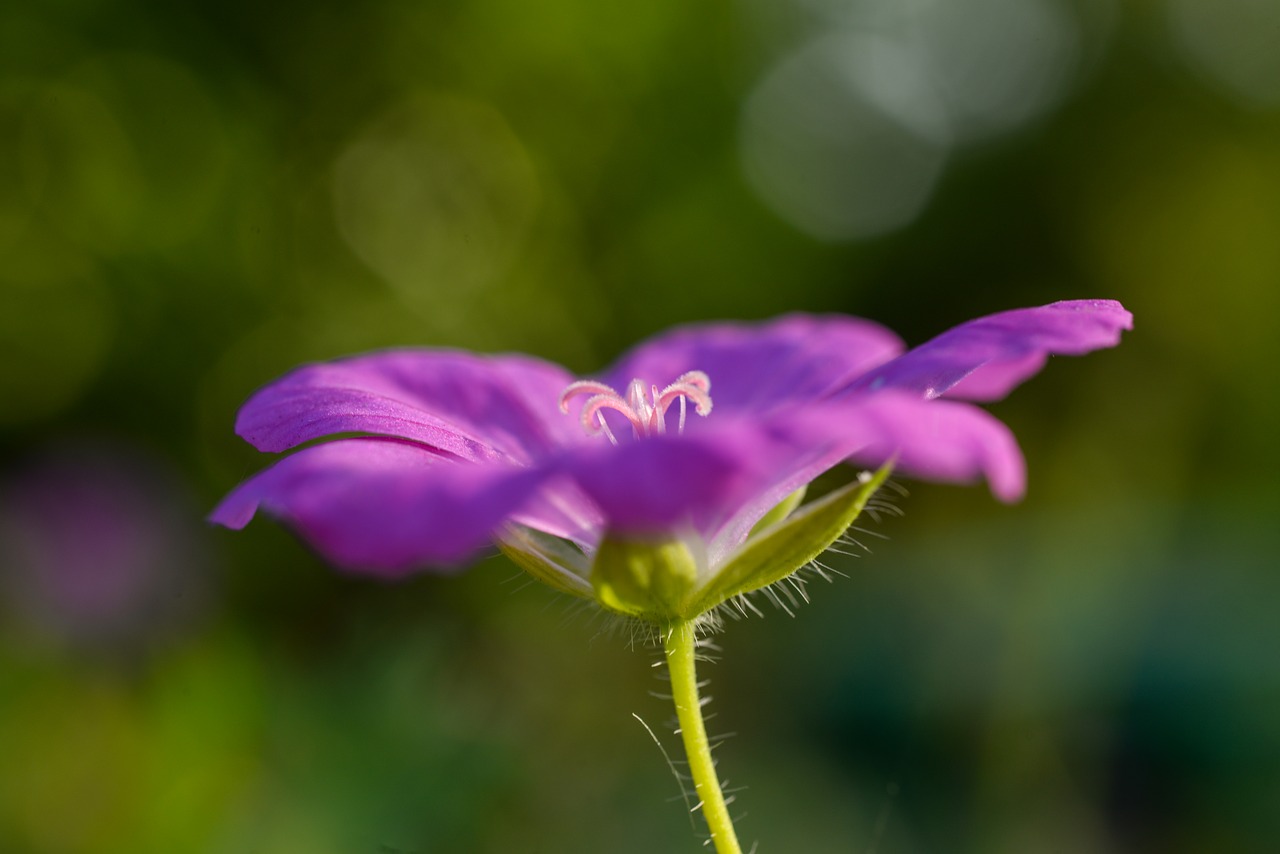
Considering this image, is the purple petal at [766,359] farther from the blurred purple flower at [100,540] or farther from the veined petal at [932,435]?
the blurred purple flower at [100,540]

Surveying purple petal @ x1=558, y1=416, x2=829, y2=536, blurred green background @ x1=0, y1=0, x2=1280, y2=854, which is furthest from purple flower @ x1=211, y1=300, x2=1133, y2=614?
blurred green background @ x1=0, y1=0, x2=1280, y2=854

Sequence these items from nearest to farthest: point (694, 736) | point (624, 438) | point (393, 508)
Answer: point (393, 508) → point (694, 736) → point (624, 438)

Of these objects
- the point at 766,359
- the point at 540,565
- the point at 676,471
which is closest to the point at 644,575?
the point at 540,565

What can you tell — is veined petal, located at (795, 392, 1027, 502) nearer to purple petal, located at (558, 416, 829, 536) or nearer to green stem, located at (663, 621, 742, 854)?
purple petal, located at (558, 416, 829, 536)

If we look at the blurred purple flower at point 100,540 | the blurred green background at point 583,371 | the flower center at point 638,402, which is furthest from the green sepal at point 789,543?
the blurred purple flower at point 100,540

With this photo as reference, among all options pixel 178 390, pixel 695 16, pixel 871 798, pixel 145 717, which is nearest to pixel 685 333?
pixel 145 717

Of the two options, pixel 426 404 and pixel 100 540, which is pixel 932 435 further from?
pixel 100 540

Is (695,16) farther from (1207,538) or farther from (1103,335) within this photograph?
(1103,335)
